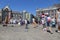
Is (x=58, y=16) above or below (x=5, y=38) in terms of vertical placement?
above

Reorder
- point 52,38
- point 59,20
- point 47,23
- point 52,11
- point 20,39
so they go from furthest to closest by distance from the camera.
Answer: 1. point 52,11
2. point 47,23
3. point 59,20
4. point 52,38
5. point 20,39

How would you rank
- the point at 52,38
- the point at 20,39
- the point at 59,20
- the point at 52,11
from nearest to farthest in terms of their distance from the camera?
1. the point at 20,39
2. the point at 52,38
3. the point at 59,20
4. the point at 52,11

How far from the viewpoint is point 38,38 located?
10266 millimetres

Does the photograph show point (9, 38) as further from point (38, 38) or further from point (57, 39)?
point (57, 39)

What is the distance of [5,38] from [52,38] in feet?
9.07

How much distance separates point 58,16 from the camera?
13.1 meters

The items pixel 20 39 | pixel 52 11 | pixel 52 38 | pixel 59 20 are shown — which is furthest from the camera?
pixel 52 11

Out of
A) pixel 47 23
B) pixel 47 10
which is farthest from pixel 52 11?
pixel 47 23

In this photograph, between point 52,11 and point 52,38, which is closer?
point 52,38

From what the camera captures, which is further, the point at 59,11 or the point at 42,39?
the point at 59,11

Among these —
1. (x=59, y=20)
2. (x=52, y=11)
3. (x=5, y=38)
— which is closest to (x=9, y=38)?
(x=5, y=38)

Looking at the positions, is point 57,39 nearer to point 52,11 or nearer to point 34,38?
point 34,38

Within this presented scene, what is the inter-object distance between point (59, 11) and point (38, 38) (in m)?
3.84

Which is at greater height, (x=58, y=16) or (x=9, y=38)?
(x=58, y=16)
